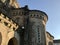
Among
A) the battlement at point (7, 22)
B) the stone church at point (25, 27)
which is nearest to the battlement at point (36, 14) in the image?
the stone church at point (25, 27)

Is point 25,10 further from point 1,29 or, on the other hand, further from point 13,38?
Answer: point 1,29

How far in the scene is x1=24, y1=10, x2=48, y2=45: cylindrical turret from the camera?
18.9 m

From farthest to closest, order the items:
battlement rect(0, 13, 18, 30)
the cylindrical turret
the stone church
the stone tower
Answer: the cylindrical turret
the stone tower
the stone church
battlement rect(0, 13, 18, 30)

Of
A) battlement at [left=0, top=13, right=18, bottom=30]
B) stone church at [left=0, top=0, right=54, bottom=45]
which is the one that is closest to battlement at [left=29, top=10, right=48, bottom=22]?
stone church at [left=0, top=0, right=54, bottom=45]

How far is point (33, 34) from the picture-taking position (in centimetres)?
1914

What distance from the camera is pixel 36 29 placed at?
1947 centimetres

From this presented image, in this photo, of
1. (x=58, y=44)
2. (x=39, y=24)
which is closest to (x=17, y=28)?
(x=39, y=24)

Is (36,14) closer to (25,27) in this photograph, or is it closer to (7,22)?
(25,27)

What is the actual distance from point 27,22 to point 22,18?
3.45ft

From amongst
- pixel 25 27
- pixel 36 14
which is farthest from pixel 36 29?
pixel 36 14

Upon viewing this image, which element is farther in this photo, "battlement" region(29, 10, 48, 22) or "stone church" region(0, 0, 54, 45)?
"battlement" region(29, 10, 48, 22)

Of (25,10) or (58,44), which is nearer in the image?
(25,10)

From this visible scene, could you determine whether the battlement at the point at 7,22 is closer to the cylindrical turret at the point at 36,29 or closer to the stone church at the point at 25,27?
the stone church at the point at 25,27

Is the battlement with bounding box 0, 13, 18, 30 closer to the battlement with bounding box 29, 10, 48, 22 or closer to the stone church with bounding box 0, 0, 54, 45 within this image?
the stone church with bounding box 0, 0, 54, 45
